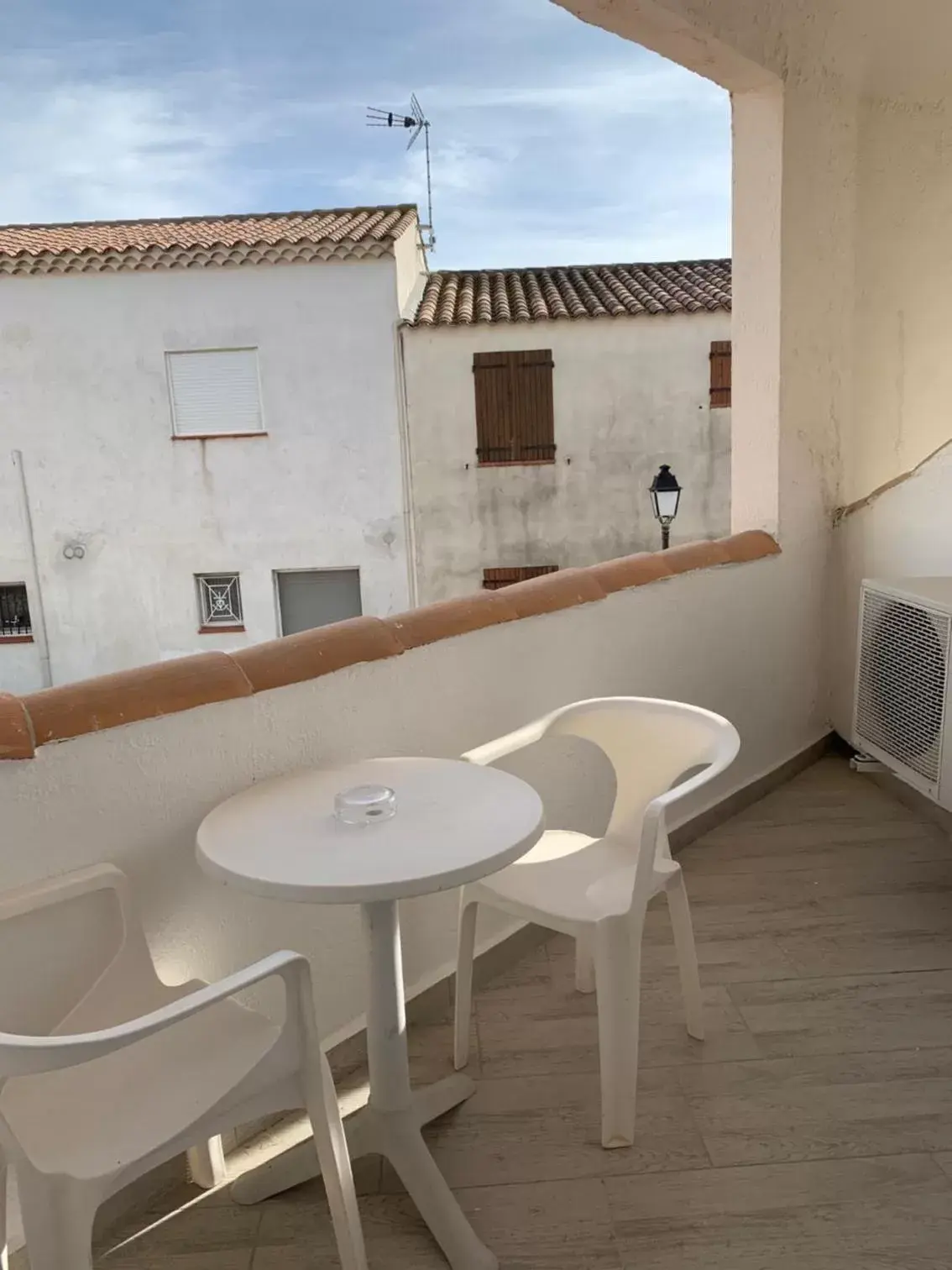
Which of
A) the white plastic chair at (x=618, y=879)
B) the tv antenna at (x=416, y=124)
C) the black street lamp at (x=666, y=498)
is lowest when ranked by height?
the white plastic chair at (x=618, y=879)

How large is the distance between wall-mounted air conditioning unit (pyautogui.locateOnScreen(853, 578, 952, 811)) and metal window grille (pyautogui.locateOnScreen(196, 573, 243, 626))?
29.4 ft

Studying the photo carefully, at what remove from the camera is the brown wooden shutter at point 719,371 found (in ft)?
30.5

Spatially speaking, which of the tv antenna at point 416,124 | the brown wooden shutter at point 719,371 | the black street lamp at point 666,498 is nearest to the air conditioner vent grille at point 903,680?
the black street lamp at point 666,498

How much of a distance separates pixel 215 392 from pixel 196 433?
512 millimetres

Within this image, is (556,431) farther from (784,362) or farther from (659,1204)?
(659,1204)

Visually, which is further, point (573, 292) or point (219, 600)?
point (219, 600)

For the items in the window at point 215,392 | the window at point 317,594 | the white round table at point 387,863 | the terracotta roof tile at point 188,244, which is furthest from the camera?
the window at point 317,594

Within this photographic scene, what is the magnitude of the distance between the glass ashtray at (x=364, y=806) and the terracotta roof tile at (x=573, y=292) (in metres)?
8.46

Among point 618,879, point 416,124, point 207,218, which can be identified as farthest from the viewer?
point 416,124

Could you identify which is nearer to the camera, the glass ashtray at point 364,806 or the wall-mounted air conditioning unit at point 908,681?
the glass ashtray at point 364,806

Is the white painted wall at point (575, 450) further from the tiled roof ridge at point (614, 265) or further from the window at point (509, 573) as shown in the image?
the tiled roof ridge at point (614, 265)

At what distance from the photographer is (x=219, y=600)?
10.7 m

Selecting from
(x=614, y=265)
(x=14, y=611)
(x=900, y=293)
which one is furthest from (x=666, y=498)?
(x=14, y=611)

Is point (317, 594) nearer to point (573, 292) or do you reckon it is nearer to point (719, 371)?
point (573, 292)
